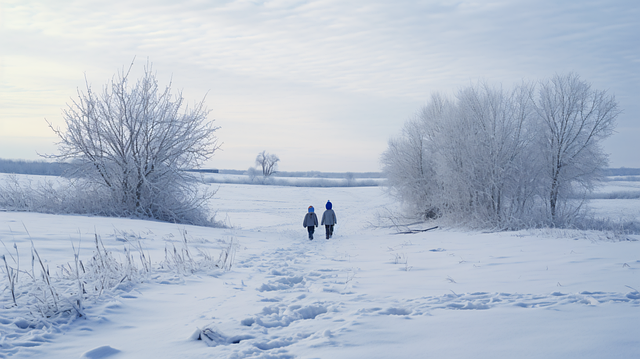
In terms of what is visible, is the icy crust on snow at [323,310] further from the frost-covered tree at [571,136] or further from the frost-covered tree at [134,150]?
the frost-covered tree at [571,136]

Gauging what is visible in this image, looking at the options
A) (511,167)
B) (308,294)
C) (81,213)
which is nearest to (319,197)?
(511,167)

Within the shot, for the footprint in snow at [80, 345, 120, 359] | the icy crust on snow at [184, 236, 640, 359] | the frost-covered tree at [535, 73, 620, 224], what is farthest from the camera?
the frost-covered tree at [535, 73, 620, 224]

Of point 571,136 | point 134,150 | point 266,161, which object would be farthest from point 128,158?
point 266,161

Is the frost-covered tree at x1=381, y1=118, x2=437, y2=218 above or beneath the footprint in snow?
above

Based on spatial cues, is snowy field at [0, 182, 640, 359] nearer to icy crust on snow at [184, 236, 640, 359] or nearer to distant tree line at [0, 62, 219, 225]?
icy crust on snow at [184, 236, 640, 359]

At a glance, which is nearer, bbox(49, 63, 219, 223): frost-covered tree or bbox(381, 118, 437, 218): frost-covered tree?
bbox(49, 63, 219, 223): frost-covered tree

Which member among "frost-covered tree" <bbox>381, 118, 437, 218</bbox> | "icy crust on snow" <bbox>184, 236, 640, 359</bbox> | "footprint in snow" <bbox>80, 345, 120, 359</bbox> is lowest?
"icy crust on snow" <bbox>184, 236, 640, 359</bbox>

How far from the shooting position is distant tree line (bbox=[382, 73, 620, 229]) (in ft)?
57.7

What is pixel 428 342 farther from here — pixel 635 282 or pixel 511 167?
pixel 511 167

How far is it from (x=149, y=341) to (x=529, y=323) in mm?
3234

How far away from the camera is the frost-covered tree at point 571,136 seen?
20.5 meters

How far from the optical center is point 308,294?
15.4 ft

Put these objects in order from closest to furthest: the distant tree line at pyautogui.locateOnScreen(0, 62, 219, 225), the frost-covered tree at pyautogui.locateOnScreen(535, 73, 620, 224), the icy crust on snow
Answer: the icy crust on snow → the distant tree line at pyautogui.locateOnScreen(0, 62, 219, 225) → the frost-covered tree at pyautogui.locateOnScreen(535, 73, 620, 224)

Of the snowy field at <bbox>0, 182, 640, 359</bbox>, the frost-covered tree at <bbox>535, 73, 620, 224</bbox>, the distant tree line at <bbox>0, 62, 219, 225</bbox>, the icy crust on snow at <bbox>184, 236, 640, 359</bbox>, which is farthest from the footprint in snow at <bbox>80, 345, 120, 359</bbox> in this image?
the frost-covered tree at <bbox>535, 73, 620, 224</bbox>
